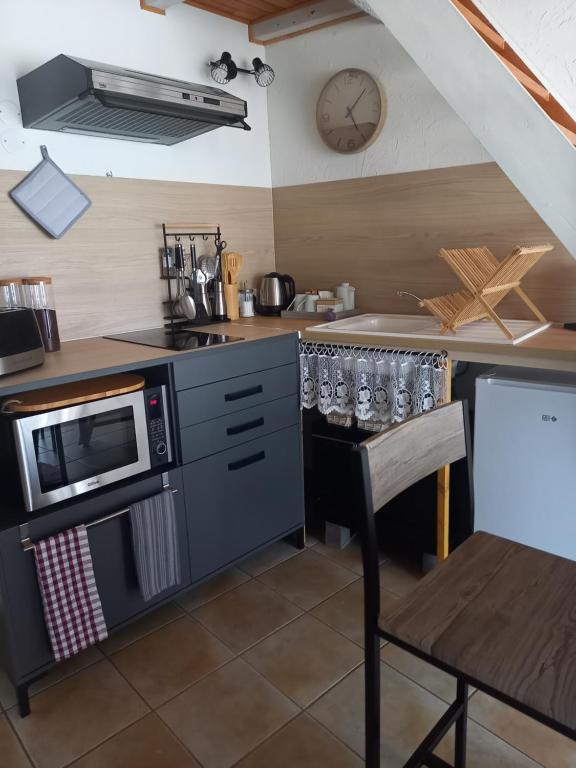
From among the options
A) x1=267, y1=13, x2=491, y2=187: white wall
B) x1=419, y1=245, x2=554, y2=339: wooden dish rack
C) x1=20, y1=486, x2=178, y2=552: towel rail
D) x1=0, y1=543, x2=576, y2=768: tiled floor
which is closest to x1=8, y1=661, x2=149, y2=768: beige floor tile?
x1=0, y1=543, x2=576, y2=768: tiled floor

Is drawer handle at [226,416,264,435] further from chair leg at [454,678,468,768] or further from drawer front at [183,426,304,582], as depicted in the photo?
chair leg at [454,678,468,768]

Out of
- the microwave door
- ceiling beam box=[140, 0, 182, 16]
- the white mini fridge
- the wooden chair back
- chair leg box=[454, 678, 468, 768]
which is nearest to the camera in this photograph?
the wooden chair back

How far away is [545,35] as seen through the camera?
204 centimetres

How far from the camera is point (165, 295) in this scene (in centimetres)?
261

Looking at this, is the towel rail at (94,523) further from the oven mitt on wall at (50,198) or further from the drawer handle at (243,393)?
the oven mitt on wall at (50,198)

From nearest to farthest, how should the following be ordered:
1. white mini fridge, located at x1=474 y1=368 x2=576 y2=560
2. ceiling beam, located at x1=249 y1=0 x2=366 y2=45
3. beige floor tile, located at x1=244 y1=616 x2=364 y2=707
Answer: beige floor tile, located at x1=244 y1=616 x2=364 y2=707
white mini fridge, located at x1=474 y1=368 x2=576 y2=560
ceiling beam, located at x1=249 y1=0 x2=366 y2=45

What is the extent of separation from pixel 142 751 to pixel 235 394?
107cm

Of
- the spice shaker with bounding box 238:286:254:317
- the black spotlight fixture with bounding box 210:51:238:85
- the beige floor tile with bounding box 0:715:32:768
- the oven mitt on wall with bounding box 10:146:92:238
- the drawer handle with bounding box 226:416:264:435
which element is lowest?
the beige floor tile with bounding box 0:715:32:768

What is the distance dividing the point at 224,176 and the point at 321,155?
1.57ft

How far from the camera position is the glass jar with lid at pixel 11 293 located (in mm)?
2002

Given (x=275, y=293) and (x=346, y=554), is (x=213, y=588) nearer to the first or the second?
(x=346, y=554)

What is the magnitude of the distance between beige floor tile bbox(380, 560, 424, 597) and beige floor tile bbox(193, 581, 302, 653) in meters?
0.35

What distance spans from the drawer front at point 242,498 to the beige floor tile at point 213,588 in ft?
0.46

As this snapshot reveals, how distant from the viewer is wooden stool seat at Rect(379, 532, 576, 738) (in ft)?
2.61
